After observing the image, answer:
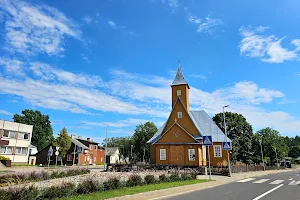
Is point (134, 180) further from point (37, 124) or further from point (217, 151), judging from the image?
point (37, 124)

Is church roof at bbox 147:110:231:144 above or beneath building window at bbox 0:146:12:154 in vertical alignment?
above

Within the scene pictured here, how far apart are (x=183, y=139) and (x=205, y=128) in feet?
25.2

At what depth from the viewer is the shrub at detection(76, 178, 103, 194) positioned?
1031 centimetres

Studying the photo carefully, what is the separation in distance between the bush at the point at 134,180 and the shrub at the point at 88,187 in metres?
2.36

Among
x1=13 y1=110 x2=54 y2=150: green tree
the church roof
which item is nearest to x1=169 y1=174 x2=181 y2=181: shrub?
the church roof

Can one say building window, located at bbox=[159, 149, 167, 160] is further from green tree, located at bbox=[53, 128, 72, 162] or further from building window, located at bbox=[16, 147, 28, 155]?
building window, located at bbox=[16, 147, 28, 155]

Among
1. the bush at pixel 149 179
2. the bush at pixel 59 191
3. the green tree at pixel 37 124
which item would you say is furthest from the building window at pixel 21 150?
the bush at pixel 59 191

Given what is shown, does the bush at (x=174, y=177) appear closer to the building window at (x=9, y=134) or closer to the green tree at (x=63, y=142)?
the building window at (x=9, y=134)

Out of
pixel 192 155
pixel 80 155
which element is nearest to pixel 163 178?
pixel 192 155

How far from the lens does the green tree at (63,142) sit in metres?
52.6

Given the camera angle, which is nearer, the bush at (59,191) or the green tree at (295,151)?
the bush at (59,191)

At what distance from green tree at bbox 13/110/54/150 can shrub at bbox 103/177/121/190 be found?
75405 millimetres

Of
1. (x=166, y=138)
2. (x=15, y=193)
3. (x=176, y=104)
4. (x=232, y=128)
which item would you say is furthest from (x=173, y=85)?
(x=15, y=193)

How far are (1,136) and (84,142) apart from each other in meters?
25.8
